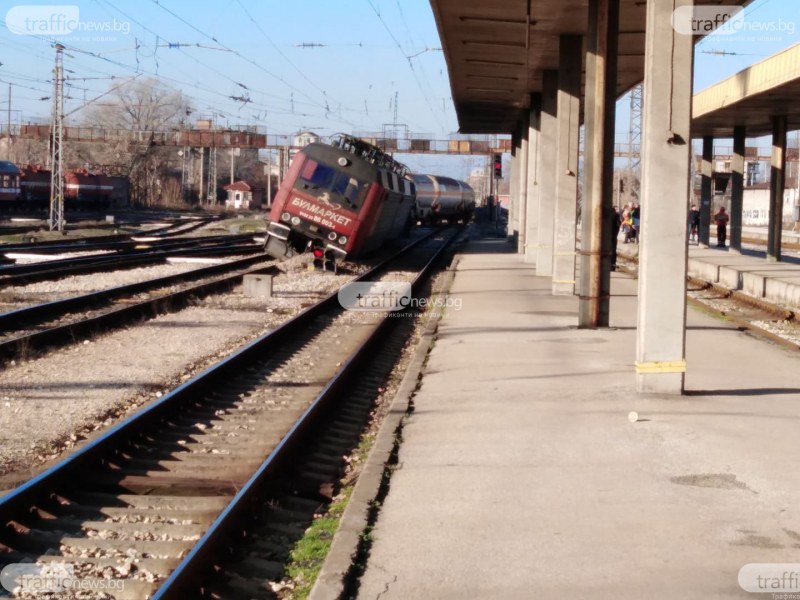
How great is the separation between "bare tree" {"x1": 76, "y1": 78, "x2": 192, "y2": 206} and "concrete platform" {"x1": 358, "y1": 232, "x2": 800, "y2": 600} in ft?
278

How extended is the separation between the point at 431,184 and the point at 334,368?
54.6 m

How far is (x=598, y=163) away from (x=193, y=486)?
30.6 feet

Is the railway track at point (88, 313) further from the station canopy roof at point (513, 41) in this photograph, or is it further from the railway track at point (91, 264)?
the station canopy roof at point (513, 41)

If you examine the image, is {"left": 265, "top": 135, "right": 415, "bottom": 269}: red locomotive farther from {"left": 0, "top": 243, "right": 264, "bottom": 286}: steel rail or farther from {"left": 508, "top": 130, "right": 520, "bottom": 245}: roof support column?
{"left": 508, "top": 130, "right": 520, "bottom": 245}: roof support column

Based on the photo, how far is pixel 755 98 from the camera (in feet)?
89.4

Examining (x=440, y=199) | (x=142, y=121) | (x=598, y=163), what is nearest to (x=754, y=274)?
(x=598, y=163)

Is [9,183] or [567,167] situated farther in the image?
[9,183]

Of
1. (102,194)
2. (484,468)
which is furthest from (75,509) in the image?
(102,194)

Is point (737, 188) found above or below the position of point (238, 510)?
above

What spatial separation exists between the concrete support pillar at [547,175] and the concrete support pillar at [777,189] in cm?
956

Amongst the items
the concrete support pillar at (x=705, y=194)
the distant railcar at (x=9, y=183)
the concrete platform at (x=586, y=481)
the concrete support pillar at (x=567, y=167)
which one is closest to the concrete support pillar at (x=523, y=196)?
the concrete support pillar at (x=705, y=194)

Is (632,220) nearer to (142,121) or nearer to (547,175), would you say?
(547,175)

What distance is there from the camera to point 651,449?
789 cm

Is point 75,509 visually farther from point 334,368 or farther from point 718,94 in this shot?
point 718,94
